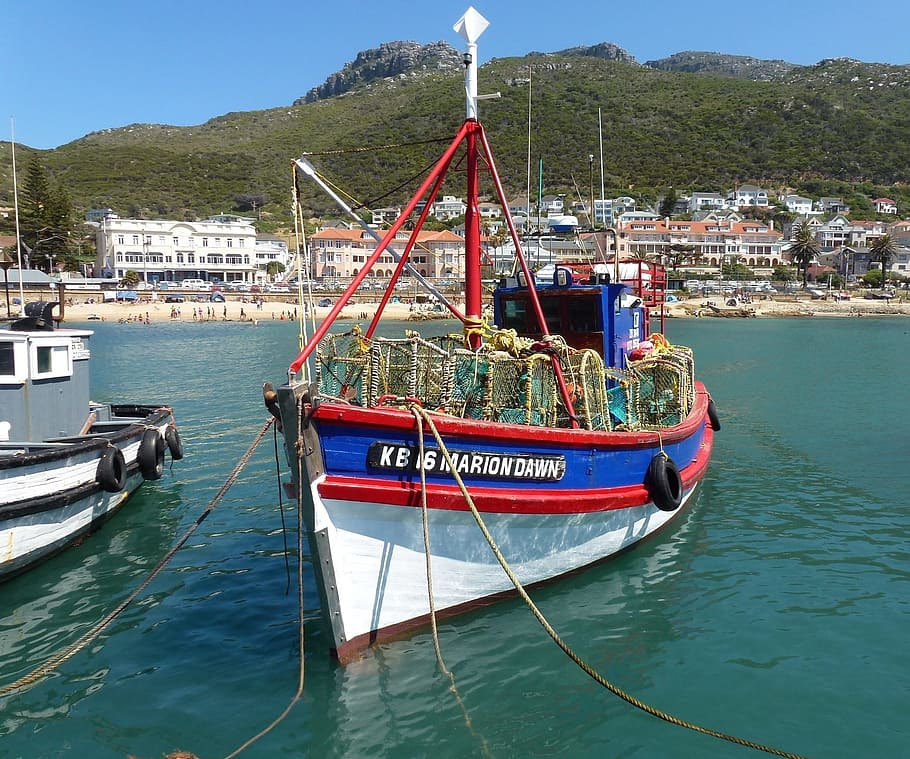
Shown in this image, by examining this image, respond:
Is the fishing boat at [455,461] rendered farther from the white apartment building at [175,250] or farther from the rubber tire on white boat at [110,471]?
the white apartment building at [175,250]

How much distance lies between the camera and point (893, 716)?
7.80m

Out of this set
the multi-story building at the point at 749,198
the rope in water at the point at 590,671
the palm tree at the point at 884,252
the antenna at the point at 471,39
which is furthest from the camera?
the multi-story building at the point at 749,198

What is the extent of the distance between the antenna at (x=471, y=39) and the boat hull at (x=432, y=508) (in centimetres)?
469

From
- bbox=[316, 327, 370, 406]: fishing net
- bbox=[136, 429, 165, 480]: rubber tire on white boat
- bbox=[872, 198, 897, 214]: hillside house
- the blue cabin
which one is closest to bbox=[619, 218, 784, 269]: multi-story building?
bbox=[872, 198, 897, 214]: hillside house

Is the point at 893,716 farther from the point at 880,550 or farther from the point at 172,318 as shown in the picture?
the point at 172,318

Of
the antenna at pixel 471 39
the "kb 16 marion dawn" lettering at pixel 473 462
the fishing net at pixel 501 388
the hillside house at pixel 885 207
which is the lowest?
the "kb 16 marion dawn" lettering at pixel 473 462

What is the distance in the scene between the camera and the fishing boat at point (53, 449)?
11180 mm

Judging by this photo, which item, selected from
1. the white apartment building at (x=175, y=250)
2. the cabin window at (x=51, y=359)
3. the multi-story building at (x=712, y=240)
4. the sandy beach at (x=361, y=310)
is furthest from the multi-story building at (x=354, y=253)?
the cabin window at (x=51, y=359)

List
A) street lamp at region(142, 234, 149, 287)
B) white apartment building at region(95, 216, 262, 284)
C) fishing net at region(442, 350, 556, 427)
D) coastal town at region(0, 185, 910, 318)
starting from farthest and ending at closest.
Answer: street lamp at region(142, 234, 149, 287) → white apartment building at region(95, 216, 262, 284) → coastal town at region(0, 185, 910, 318) → fishing net at region(442, 350, 556, 427)

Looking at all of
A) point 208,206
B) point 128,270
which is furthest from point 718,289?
point 208,206

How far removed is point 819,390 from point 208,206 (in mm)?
142618

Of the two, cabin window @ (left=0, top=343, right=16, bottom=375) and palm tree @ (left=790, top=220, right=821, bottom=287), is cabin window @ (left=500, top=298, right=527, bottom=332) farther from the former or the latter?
palm tree @ (left=790, top=220, right=821, bottom=287)

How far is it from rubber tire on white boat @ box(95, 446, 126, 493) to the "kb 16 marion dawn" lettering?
7.32 m

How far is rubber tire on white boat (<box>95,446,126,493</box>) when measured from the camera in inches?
512
